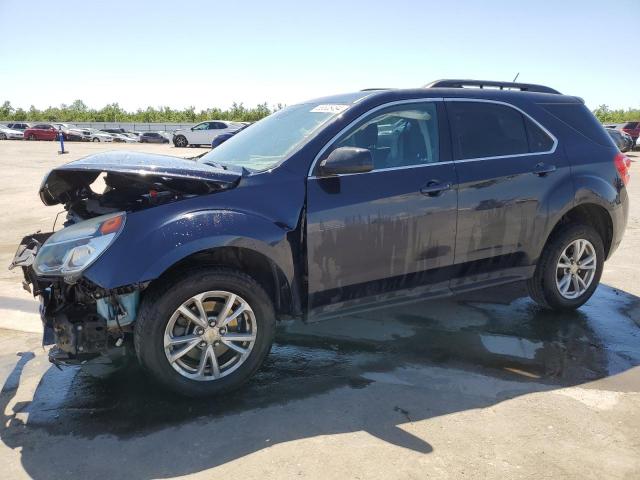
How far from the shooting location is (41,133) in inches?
1766

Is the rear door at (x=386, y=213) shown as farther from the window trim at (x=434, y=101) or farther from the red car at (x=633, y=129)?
the red car at (x=633, y=129)

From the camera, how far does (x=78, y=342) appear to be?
9.81ft

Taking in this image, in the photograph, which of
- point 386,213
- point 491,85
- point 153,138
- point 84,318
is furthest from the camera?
point 153,138

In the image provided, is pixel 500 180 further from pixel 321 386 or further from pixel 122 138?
pixel 122 138

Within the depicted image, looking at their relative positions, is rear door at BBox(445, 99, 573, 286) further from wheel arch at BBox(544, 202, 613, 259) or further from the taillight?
the taillight

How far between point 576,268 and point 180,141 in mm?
32077

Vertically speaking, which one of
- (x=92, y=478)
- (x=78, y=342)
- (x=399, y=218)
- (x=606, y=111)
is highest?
(x=606, y=111)

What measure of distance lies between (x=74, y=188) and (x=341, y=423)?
247 cm

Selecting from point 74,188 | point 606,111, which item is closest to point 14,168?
point 74,188

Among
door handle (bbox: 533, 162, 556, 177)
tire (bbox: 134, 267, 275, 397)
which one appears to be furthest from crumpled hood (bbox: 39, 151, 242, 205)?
door handle (bbox: 533, 162, 556, 177)

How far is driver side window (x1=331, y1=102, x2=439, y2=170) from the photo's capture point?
3.68 m

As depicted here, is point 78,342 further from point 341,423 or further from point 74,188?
point 341,423

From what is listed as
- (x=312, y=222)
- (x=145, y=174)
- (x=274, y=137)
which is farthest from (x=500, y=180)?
(x=145, y=174)

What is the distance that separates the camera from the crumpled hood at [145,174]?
3.12 m
